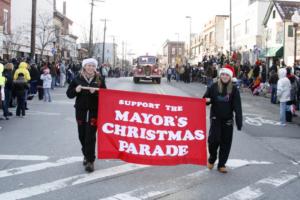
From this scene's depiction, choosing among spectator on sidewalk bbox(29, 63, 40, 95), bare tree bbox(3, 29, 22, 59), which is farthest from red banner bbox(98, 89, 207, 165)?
bare tree bbox(3, 29, 22, 59)

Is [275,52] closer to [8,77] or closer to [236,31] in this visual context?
[236,31]

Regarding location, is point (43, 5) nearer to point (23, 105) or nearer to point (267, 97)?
point (267, 97)

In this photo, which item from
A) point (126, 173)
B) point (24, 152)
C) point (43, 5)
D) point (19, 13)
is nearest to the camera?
point (126, 173)

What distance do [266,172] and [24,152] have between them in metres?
4.60

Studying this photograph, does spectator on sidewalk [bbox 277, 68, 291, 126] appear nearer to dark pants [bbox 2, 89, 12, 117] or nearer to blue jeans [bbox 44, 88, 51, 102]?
dark pants [bbox 2, 89, 12, 117]

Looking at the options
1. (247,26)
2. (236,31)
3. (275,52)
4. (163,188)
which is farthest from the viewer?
(236,31)

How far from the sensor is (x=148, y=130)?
7727 mm

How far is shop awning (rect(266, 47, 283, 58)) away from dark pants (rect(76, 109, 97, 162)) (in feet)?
107

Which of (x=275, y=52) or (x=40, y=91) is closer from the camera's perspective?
(x=40, y=91)

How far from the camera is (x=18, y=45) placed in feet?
131

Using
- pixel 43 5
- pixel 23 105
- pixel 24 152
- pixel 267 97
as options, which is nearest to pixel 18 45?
pixel 43 5

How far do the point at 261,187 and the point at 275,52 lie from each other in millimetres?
33541

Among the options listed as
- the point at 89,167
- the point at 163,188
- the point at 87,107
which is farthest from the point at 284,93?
the point at 163,188

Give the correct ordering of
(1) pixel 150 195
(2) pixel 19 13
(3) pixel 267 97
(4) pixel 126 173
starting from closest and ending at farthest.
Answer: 1. (1) pixel 150 195
2. (4) pixel 126 173
3. (3) pixel 267 97
4. (2) pixel 19 13
